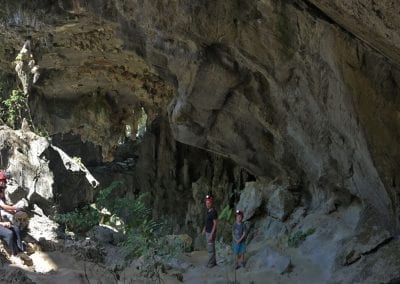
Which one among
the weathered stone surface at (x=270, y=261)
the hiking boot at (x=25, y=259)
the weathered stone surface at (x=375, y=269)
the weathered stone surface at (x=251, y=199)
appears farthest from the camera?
the weathered stone surface at (x=251, y=199)

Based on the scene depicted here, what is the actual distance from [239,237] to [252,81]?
10.3 ft

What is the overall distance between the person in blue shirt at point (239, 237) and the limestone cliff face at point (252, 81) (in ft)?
4.95

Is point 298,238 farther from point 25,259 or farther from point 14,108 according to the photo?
point 14,108

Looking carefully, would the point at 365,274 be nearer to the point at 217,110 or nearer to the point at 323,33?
the point at 323,33

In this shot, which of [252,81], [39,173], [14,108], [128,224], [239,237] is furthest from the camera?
[128,224]

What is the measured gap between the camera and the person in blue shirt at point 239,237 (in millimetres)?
8195

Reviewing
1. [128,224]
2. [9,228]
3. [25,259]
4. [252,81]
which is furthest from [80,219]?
[252,81]

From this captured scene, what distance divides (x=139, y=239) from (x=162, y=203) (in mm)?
9871

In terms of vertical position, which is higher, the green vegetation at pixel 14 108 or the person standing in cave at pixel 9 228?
the person standing in cave at pixel 9 228

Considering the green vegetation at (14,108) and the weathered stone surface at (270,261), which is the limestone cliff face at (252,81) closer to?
the weathered stone surface at (270,261)

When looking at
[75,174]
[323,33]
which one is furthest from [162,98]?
[323,33]

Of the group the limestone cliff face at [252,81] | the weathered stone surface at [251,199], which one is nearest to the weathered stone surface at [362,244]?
the limestone cliff face at [252,81]

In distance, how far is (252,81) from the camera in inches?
380

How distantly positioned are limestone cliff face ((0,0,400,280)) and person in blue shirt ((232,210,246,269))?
1508 millimetres
